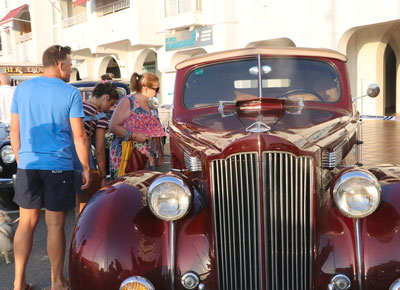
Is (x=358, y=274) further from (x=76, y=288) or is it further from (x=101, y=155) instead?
(x=101, y=155)

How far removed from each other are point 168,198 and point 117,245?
388 millimetres

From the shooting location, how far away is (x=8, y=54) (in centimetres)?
3209

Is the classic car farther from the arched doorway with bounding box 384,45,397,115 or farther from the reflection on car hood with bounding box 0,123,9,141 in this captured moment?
the arched doorway with bounding box 384,45,397,115

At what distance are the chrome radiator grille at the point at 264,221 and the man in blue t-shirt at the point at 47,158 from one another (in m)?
1.35

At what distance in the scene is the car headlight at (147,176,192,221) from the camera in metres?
2.35

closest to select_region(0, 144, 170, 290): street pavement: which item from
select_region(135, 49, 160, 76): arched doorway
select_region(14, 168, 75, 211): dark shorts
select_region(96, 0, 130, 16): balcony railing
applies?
select_region(14, 168, 75, 211): dark shorts

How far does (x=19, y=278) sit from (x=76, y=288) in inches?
39.6

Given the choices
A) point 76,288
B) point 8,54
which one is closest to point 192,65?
point 76,288

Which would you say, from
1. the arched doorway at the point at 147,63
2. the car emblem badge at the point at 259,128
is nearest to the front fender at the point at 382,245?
the car emblem badge at the point at 259,128

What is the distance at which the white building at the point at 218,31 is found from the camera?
13.1 m

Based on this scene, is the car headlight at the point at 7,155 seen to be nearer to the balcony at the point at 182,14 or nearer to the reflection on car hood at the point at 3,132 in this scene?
the reflection on car hood at the point at 3,132

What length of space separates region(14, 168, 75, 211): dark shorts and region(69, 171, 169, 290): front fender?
0.63 meters

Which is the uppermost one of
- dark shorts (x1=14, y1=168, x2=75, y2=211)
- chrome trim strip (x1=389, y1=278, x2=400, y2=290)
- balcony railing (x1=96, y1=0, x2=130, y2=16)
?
balcony railing (x1=96, y1=0, x2=130, y2=16)

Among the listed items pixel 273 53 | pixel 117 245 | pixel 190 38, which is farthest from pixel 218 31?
pixel 117 245
